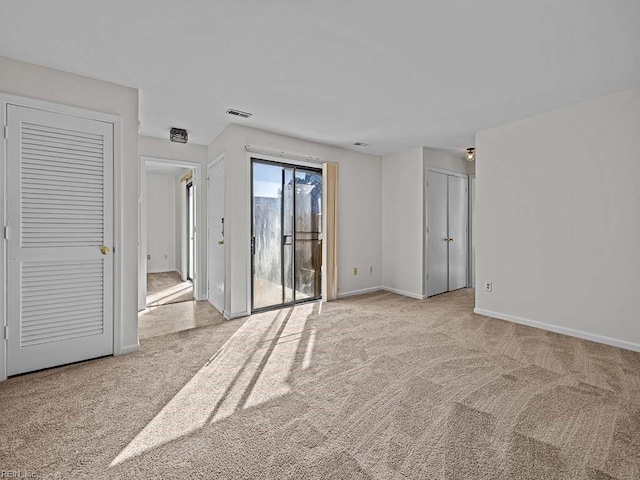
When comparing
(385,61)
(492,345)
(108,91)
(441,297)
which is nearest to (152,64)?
(108,91)

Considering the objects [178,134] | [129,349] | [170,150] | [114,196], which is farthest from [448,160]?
[129,349]

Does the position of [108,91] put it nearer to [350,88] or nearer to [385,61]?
[350,88]

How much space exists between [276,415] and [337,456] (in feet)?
1.64

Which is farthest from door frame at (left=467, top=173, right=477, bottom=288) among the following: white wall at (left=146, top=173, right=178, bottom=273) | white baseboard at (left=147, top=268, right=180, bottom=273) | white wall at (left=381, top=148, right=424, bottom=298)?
white baseboard at (left=147, top=268, right=180, bottom=273)

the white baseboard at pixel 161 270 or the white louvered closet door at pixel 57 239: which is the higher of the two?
the white louvered closet door at pixel 57 239

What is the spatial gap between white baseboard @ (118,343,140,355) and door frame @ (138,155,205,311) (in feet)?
5.47

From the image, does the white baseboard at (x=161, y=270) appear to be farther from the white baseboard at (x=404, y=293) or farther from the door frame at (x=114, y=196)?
the white baseboard at (x=404, y=293)

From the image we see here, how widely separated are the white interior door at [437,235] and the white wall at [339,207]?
0.94m

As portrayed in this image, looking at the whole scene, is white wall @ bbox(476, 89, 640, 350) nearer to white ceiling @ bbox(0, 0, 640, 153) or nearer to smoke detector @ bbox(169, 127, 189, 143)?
white ceiling @ bbox(0, 0, 640, 153)

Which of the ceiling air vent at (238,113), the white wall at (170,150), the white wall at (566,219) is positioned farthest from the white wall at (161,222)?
the white wall at (566,219)

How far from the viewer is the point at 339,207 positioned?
5.08 metres

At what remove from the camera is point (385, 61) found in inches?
96.0

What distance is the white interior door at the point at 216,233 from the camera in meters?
4.26

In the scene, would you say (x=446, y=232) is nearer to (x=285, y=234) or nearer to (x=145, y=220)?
(x=285, y=234)
